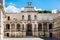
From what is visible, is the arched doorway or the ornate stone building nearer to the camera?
the ornate stone building

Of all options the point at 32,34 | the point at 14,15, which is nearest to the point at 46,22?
the point at 32,34

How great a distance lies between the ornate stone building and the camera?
62612mm

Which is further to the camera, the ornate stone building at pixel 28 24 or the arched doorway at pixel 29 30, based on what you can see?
the arched doorway at pixel 29 30

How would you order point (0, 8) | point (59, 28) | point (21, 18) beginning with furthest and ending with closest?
point (21, 18) < point (59, 28) < point (0, 8)

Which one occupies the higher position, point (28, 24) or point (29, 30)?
point (28, 24)

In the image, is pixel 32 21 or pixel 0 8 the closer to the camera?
pixel 0 8

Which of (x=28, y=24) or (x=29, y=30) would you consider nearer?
(x=28, y=24)

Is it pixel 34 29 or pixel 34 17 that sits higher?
pixel 34 17

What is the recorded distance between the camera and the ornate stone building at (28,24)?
62.6m

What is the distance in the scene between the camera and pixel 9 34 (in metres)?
62.7

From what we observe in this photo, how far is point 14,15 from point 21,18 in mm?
2925

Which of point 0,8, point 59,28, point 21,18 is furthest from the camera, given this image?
point 21,18

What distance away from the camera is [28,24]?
66250 millimetres

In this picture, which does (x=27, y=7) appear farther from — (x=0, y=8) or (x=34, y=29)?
(x=0, y=8)
